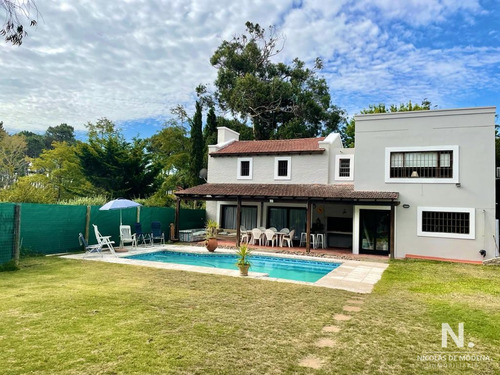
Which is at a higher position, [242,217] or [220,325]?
[242,217]

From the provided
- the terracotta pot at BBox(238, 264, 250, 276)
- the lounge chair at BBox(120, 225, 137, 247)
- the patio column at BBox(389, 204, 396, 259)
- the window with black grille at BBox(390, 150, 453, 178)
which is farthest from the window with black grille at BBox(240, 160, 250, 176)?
the terracotta pot at BBox(238, 264, 250, 276)

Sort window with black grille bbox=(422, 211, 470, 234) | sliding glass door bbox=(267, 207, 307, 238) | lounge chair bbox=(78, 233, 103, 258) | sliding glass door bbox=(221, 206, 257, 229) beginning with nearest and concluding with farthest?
lounge chair bbox=(78, 233, 103, 258) → window with black grille bbox=(422, 211, 470, 234) → sliding glass door bbox=(267, 207, 307, 238) → sliding glass door bbox=(221, 206, 257, 229)

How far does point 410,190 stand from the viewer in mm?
15805

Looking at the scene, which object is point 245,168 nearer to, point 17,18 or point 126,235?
point 126,235

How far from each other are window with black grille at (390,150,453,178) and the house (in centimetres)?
4

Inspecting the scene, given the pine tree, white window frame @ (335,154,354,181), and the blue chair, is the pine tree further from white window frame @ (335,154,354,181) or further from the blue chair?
the blue chair

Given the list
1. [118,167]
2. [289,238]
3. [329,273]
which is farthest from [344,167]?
[118,167]

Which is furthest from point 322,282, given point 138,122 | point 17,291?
point 138,122

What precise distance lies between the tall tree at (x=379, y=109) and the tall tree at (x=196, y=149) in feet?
53.5

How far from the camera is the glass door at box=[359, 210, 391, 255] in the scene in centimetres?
1641

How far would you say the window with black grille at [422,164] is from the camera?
15.3m

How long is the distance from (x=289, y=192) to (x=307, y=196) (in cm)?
162

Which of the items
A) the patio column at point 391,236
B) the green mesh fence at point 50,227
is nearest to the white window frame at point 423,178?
the patio column at point 391,236

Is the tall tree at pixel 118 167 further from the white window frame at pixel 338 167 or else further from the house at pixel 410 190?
the white window frame at pixel 338 167
